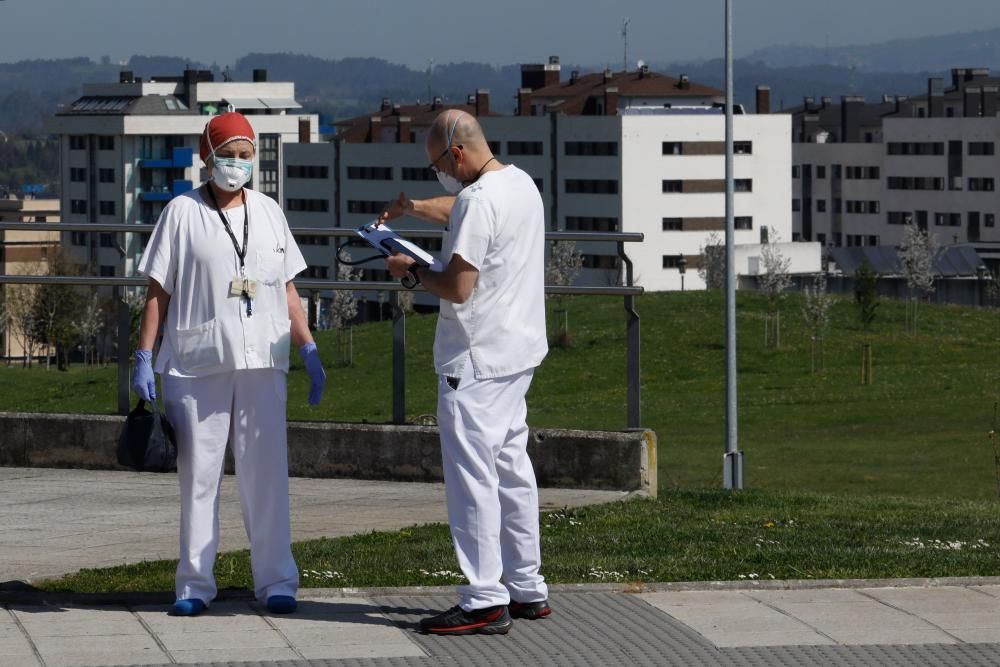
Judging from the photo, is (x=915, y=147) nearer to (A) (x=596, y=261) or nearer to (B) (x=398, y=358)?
(A) (x=596, y=261)

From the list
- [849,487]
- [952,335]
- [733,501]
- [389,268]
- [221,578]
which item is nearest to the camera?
[389,268]

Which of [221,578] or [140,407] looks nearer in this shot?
[140,407]

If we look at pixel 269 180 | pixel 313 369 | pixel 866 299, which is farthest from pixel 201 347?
pixel 269 180

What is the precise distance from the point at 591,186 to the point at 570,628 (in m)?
135

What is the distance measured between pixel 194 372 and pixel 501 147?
14034 cm

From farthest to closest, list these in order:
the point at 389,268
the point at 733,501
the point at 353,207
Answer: the point at 353,207, the point at 733,501, the point at 389,268

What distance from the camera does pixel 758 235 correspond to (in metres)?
142

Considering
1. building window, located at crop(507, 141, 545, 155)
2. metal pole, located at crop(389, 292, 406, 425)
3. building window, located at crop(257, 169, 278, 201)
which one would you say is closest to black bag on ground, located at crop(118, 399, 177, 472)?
metal pole, located at crop(389, 292, 406, 425)

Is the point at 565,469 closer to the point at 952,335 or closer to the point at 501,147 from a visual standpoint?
the point at 952,335

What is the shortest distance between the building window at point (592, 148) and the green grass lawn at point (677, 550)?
130 metres

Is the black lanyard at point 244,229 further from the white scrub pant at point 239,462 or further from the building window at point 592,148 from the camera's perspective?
the building window at point 592,148

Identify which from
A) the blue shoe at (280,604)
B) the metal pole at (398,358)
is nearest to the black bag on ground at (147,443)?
the blue shoe at (280,604)

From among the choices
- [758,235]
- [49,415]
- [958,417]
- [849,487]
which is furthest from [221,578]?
[758,235]

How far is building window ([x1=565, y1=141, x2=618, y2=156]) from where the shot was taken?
459ft
